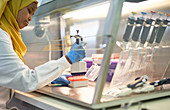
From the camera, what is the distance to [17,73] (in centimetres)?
114

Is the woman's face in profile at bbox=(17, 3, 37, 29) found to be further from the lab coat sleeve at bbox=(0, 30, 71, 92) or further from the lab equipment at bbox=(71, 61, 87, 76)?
the lab equipment at bbox=(71, 61, 87, 76)

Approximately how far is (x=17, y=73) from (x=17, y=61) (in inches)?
3.3

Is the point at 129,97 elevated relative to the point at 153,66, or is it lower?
lower

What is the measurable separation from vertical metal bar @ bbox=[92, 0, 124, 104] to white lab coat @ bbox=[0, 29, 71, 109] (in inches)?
17.0

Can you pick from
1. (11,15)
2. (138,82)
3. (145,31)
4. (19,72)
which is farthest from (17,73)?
(145,31)

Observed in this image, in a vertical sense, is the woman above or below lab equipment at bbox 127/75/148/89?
above

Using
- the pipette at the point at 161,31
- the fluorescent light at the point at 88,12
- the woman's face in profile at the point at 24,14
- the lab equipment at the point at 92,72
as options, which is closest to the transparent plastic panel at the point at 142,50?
the pipette at the point at 161,31

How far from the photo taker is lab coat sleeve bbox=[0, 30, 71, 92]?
3.76 ft

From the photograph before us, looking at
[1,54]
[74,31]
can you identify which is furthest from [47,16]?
[1,54]

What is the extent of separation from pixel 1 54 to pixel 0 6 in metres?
0.42

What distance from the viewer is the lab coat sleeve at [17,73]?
1.14m

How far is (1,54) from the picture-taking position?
1.16 meters

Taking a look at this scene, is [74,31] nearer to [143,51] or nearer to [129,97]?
[143,51]

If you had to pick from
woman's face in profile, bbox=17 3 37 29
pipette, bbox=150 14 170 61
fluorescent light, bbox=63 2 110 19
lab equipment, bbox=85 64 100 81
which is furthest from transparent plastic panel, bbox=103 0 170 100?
woman's face in profile, bbox=17 3 37 29
